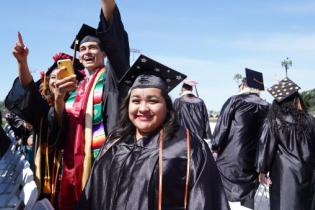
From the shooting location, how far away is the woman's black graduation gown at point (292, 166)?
5.51 m

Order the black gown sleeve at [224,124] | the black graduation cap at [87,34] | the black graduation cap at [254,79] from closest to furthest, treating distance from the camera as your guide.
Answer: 1. the black graduation cap at [87,34]
2. the black gown sleeve at [224,124]
3. the black graduation cap at [254,79]

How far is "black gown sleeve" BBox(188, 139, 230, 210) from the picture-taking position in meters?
2.46

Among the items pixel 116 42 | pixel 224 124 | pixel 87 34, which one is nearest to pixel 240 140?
pixel 224 124

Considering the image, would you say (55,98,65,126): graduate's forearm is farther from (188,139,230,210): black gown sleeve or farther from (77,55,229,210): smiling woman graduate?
(188,139,230,210): black gown sleeve

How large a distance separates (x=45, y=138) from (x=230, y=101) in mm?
5034

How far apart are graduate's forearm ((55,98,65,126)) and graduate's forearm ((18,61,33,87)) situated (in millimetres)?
235

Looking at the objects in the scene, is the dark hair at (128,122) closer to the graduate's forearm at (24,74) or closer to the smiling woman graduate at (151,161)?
the smiling woman graduate at (151,161)

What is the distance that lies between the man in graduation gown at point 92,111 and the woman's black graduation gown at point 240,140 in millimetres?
4716

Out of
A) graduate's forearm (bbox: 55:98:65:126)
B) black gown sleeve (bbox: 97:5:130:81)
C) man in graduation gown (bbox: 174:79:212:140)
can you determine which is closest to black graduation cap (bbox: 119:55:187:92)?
black gown sleeve (bbox: 97:5:130:81)

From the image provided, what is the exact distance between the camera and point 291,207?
5.54 metres

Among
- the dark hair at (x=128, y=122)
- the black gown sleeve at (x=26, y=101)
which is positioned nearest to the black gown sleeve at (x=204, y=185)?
the dark hair at (x=128, y=122)

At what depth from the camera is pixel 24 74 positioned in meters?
3.00

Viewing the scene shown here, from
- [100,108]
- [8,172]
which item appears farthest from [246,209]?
[100,108]

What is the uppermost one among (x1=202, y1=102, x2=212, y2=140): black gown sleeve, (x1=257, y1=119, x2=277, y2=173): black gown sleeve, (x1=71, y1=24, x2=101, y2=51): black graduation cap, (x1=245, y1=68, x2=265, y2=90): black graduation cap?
(x1=71, y1=24, x2=101, y2=51): black graduation cap
